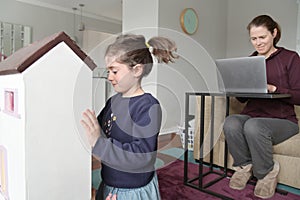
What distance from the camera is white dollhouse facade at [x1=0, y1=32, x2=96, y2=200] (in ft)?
1.80

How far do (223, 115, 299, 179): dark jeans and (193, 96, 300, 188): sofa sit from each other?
62 millimetres

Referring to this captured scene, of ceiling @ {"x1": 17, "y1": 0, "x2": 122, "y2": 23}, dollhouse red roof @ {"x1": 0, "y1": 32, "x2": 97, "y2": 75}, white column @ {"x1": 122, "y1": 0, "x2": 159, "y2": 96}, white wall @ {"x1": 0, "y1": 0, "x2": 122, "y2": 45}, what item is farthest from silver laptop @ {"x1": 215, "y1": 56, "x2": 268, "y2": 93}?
→ white wall @ {"x1": 0, "y1": 0, "x2": 122, "y2": 45}

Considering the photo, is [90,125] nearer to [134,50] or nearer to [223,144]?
[134,50]

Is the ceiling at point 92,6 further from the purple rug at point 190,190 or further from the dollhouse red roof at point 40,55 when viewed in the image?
the dollhouse red roof at point 40,55

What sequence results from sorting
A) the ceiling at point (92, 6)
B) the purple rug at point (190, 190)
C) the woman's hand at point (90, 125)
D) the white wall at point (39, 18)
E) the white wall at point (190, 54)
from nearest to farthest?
the woman's hand at point (90, 125) < the white wall at point (190, 54) < the purple rug at point (190, 190) < the white wall at point (39, 18) < the ceiling at point (92, 6)

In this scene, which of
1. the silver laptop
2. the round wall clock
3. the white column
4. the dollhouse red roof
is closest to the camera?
the dollhouse red roof

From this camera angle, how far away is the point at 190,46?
907mm

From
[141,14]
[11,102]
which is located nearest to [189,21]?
[141,14]

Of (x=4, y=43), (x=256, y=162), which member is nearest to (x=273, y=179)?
(x=256, y=162)

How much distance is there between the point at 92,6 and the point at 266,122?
3.41 m

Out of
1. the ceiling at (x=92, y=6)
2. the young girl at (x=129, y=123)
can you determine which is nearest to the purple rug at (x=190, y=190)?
the young girl at (x=129, y=123)

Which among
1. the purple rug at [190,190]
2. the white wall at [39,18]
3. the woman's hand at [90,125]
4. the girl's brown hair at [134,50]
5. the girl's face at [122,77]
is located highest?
the white wall at [39,18]

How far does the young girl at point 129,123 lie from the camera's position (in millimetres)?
656

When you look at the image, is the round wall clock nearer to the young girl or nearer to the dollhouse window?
the young girl
